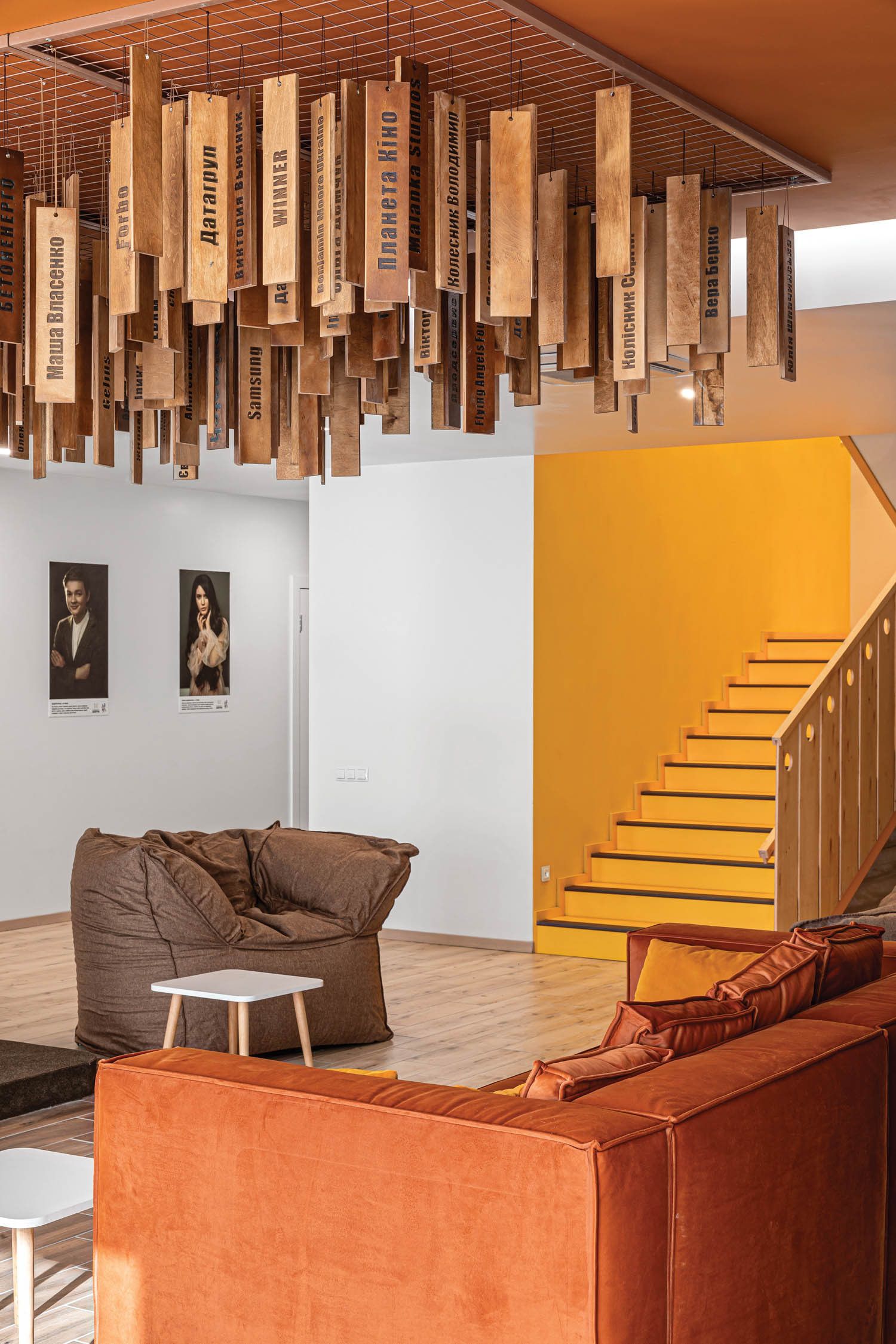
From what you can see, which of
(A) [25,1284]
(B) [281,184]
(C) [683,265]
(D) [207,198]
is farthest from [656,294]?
(A) [25,1284]

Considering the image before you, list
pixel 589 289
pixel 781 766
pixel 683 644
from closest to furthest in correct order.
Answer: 1. pixel 589 289
2. pixel 781 766
3. pixel 683 644

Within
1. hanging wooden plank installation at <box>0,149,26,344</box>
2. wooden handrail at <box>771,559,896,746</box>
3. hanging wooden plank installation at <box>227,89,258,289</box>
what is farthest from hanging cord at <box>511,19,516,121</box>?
wooden handrail at <box>771,559,896,746</box>

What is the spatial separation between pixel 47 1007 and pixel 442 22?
5.47 m

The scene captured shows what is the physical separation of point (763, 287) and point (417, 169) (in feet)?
3.29

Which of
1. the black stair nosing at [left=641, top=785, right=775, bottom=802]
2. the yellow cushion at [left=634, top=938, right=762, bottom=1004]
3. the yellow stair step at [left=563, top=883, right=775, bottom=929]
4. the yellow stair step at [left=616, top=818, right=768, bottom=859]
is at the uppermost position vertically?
the black stair nosing at [left=641, top=785, right=775, bottom=802]

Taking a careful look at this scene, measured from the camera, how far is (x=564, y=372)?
207 inches

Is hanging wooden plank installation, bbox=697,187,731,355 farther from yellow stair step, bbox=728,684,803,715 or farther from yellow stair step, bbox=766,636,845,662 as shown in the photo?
yellow stair step, bbox=766,636,845,662

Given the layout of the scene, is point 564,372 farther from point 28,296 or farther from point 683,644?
point 683,644

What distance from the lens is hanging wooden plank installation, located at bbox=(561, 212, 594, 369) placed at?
327 cm

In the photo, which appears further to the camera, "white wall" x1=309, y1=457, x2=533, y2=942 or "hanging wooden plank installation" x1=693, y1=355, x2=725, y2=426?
"white wall" x1=309, y1=457, x2=533, y2=942

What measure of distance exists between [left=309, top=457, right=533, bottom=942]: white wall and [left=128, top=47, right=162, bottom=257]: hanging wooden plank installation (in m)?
6.15

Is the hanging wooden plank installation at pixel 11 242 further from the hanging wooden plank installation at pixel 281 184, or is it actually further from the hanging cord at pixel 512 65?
the hanging cord at pixel 512 65

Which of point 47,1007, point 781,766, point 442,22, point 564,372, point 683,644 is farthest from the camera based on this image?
point 683,644

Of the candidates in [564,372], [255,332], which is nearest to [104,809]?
[564,372]
